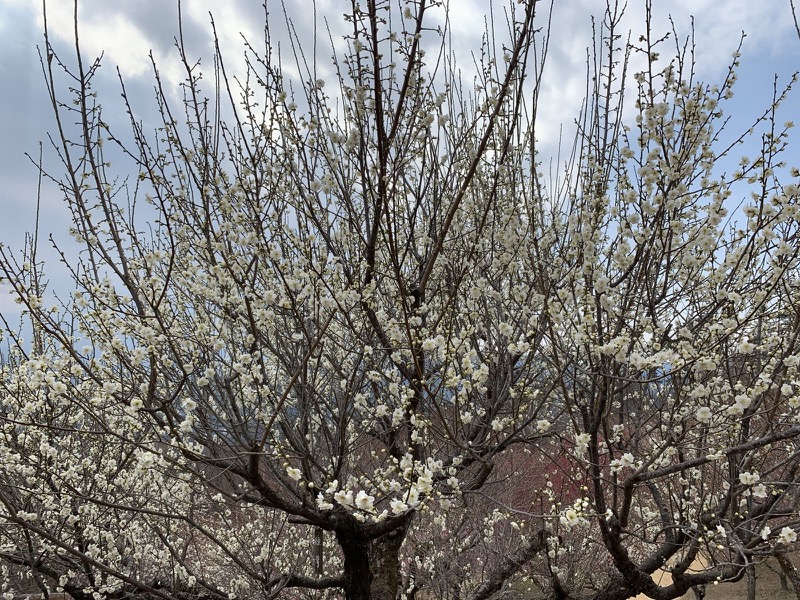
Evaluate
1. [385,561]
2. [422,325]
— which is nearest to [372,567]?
[385,561]

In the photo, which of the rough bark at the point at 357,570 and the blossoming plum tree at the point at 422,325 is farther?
the rough bark at the point at 357,570

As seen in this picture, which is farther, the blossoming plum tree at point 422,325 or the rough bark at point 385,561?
the rough bark at point 385,561

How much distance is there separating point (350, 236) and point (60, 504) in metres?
4.02

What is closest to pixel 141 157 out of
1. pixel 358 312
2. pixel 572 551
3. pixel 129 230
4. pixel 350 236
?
pixel 129 230

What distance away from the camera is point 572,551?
733cm

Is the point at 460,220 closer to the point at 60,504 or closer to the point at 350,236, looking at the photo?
the point at 350,236

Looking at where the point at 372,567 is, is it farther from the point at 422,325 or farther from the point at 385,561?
the point at 422,325

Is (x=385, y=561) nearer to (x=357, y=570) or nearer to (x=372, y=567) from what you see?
(x=372, y=567)

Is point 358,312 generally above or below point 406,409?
above

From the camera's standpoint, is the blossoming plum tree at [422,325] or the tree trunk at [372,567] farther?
the tree trunk at [372,567]

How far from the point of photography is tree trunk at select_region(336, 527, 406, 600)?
4930 mm

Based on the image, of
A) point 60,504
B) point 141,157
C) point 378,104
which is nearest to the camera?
point 378,104

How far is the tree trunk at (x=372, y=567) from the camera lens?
4930 millimetres

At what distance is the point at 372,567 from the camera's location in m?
5.04
